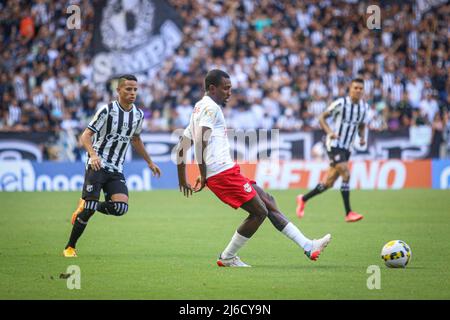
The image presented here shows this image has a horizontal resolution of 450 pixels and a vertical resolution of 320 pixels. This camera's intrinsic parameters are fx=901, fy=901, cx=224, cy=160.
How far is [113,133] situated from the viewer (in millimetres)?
11570

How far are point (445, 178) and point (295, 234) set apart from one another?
52.0ft

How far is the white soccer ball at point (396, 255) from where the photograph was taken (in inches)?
398

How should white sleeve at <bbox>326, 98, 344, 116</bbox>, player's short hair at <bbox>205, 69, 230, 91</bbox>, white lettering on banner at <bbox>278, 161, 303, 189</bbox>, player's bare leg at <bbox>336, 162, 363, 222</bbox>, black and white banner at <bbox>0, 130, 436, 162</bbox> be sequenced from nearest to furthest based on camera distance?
player's short hair at <bbox>205, 69, 230, 91</bbox> < player's bare leg at <bbox>336, 162, 363, 222</bbox> < white sleeve at <bbox>326, 98, 344, 116</bbox> < black and white banner at <bbox>0, 130, 436, 162</bbox> < white lettering on banner at <bbox>278, 161, 303, 189</bbox>

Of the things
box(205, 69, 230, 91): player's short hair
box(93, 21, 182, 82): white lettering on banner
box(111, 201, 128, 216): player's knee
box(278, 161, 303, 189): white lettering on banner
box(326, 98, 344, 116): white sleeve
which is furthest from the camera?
box(93, 21, 182, 82): white lettering on banner

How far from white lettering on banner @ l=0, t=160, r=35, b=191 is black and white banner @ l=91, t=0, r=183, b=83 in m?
4.24

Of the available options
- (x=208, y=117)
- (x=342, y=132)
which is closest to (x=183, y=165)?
(x=208, y=117)

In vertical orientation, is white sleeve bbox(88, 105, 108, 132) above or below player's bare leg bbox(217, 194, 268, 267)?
above

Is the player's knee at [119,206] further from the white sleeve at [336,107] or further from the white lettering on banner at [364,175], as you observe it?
the white lettering on banner at [364,175]

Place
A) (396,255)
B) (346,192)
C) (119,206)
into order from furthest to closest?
(346,192), (119,206), (396,255)

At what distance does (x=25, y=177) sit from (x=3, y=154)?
0.95m

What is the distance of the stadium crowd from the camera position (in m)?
26.2

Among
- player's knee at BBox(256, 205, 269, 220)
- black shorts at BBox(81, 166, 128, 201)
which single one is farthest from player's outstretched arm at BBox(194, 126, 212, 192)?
black shorts at BBox(81, 166, 128, 201)

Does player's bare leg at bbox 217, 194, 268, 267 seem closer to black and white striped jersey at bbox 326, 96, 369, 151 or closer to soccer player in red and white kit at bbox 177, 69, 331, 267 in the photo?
soccer player in red and white kit at bbox 177, 69, 331, 267

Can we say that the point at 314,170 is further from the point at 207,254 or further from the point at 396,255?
the point at 396,255
